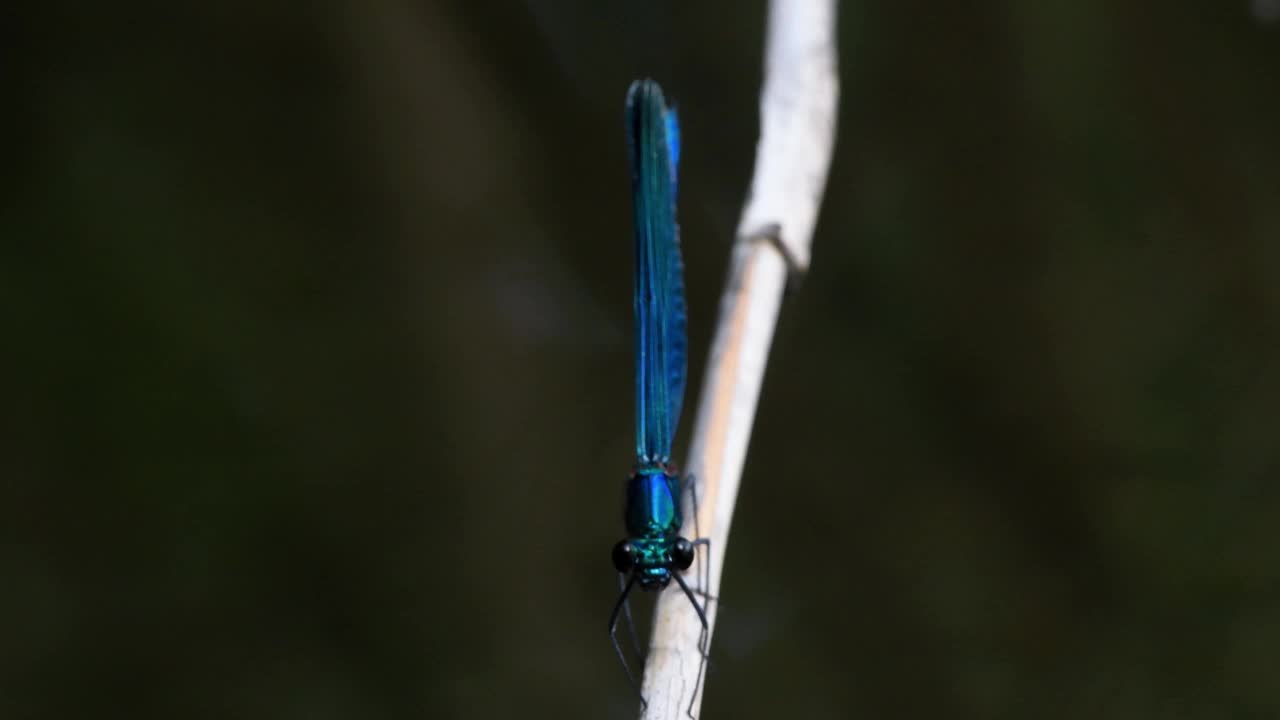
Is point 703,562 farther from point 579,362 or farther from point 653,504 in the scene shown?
point 579,362

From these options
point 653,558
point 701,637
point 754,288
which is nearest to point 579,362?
point 754,288

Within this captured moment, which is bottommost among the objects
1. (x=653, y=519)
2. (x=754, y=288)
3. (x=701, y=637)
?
(x=701, y=637)

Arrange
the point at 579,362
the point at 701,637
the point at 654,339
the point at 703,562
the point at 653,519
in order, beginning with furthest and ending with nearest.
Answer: the point at 579,362 → the point at 654,339 → the point at 653,519 → the point at 703,562 → the point at 701,637

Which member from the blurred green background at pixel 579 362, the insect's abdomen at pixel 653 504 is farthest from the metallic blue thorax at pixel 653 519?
the blurred green background at pixel 579 362

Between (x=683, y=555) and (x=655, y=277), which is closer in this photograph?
(x=683, y=555)

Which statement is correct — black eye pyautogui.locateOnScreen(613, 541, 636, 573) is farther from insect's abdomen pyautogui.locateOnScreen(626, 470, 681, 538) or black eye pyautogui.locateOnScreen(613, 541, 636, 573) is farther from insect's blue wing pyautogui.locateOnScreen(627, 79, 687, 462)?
insect's blue wing pyautogui.locateOnScreen(627, 79, 687, 462)

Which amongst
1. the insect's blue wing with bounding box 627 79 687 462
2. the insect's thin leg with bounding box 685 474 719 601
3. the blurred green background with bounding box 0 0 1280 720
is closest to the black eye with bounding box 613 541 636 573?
the insect's thin leg with bounding box 685 474 719 601

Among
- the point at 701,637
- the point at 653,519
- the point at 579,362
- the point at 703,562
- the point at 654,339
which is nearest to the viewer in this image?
the point at 701,637
